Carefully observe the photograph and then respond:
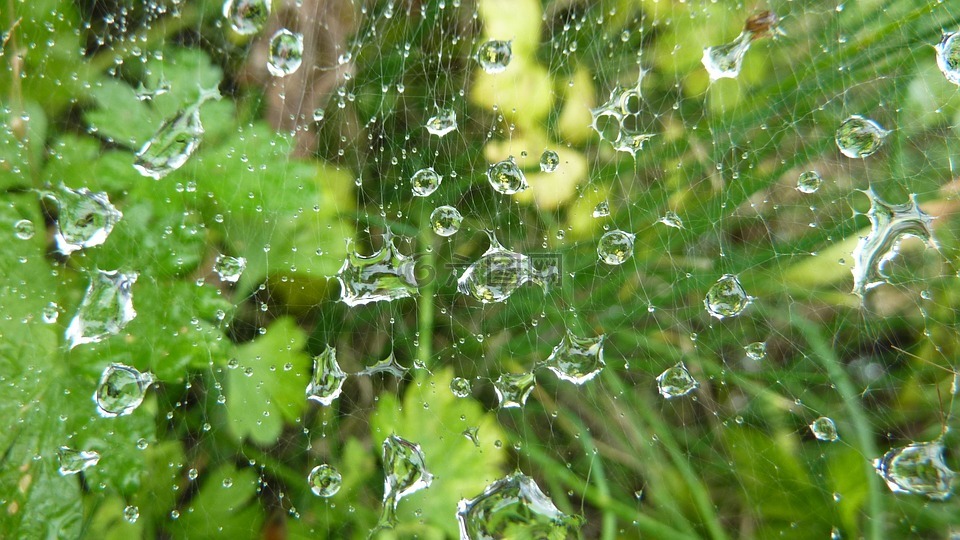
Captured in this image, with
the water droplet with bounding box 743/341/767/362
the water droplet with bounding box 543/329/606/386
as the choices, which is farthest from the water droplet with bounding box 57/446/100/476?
the water droplet with bounding box 743/341/767/362

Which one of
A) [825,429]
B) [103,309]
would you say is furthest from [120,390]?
[825,429]

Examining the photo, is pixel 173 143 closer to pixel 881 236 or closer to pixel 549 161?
pixel 549 161

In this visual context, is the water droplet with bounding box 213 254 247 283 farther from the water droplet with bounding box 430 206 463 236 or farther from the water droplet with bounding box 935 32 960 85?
the water droplet with bounding box 935 32 960 85

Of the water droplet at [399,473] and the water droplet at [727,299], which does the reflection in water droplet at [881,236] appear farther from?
the water droplet at [399,473]

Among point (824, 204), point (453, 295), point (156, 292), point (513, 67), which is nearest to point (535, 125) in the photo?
point (513, 67)

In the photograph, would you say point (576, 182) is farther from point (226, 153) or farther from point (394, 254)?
point (226, 153)
